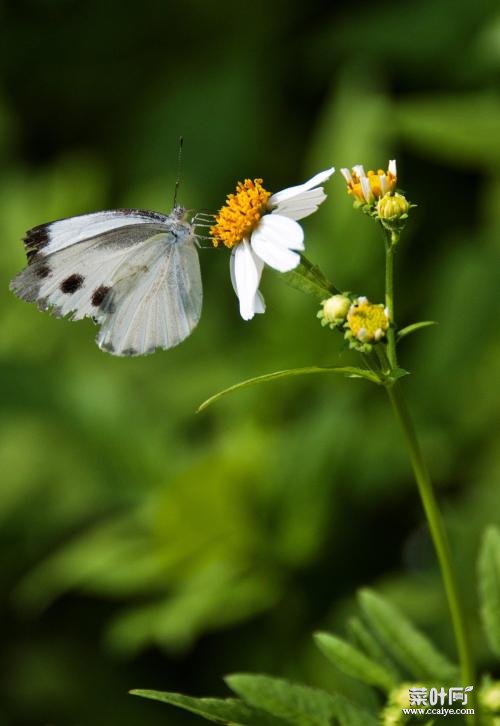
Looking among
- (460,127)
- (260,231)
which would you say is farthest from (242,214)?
(460,127)

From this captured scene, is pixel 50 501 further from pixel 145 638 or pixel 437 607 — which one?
pixel 437 607

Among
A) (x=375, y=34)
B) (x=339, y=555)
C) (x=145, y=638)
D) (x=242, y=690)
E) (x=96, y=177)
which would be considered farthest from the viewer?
(x=96, y=177)

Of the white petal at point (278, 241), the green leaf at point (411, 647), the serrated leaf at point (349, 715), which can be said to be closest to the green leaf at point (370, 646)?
the green leaf at point (411, 647)

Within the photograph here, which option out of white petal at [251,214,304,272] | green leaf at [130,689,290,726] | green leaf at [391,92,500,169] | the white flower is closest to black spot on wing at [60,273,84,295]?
the white flower

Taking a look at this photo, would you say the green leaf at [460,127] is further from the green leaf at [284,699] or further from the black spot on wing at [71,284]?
the green leaf at [284,699]

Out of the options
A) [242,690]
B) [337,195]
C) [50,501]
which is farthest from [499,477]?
[242,690]

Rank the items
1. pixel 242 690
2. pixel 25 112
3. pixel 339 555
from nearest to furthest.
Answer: pixel 242 690
pixel 339 555
pixel 25 112

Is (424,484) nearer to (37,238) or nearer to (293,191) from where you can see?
(293,191)
